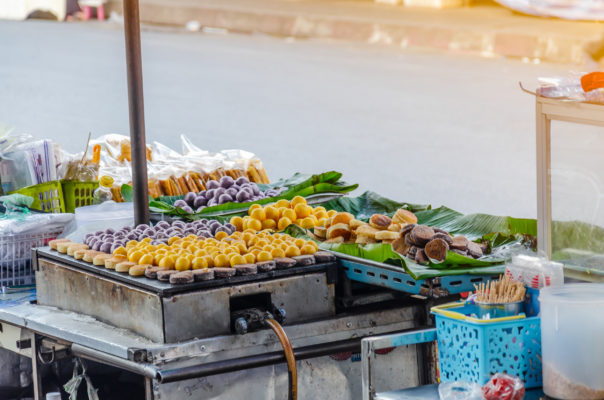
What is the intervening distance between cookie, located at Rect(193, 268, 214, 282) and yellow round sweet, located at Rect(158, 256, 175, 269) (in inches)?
6.4

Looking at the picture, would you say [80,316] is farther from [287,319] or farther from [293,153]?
[293,153]

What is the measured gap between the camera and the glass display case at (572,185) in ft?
10.8

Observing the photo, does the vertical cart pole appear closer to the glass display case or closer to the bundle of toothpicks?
the glass display case

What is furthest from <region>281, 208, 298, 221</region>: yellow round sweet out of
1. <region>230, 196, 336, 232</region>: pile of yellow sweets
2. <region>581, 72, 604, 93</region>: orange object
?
<region>581, 72, 604, 93</region>: orange object

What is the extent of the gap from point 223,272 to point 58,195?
1856mm

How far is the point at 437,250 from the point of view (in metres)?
3.85

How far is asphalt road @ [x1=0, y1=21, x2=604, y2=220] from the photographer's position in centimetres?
1030

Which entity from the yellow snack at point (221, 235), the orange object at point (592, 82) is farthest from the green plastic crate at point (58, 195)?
the orange object at point (592, 82)

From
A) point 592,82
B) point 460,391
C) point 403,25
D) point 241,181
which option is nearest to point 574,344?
point 460,391

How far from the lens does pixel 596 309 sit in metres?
2.73

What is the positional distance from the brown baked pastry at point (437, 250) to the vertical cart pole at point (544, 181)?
437 millimetres

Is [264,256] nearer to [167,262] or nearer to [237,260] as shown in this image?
[237,260]

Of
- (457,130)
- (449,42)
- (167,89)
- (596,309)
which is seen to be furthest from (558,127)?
(449,42)

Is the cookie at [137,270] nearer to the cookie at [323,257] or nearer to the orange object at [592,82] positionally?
the cookie at [323,257]
